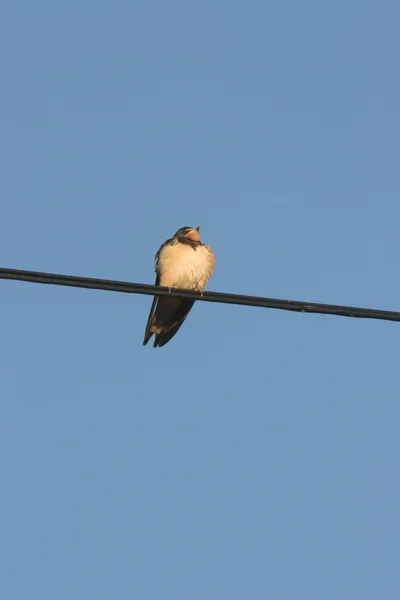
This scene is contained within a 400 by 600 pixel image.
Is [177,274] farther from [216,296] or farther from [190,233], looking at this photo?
[216,296]

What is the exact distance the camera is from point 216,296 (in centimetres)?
543

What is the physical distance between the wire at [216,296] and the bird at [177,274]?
3709 millimetres

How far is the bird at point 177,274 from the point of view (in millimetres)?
9164

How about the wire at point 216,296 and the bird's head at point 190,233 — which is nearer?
the wire at point 216,296

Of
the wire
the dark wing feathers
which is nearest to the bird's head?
the dark wing feathers

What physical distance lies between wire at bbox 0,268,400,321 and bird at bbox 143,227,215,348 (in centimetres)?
371

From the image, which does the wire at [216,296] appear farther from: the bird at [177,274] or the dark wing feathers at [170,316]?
the dark wing feathers at [170,316]

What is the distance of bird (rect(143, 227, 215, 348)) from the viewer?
9.16m

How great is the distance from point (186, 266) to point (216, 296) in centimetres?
374

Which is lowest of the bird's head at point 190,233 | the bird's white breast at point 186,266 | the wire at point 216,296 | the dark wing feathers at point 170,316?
the wire at point 216,296

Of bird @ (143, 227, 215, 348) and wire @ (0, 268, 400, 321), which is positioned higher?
bird @ (143, 227, 215, 348)

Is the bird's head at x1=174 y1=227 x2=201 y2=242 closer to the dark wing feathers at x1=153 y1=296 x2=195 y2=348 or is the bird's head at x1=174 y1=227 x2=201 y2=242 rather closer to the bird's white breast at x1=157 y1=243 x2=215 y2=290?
the bird's white breast at x1=157 y1=243 x2=215 y2=290

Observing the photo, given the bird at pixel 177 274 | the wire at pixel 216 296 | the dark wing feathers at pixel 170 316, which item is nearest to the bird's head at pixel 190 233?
the bird at pixel 177 274

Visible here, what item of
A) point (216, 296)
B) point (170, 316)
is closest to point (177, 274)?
point (170, 316)
